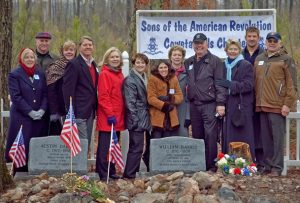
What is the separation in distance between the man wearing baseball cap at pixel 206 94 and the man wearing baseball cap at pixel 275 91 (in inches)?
22.6

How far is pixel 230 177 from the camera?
772 centimetres

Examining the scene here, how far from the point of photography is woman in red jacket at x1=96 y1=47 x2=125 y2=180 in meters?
8.52

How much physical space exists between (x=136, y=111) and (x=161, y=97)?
0.42 m

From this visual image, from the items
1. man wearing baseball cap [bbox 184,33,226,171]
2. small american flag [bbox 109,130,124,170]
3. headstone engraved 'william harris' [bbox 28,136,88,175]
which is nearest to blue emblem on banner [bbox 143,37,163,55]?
man wearing baseball cap [bbox 184,33,226,171]

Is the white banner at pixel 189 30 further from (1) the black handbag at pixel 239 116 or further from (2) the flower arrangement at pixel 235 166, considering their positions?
(2) the flower arrangement at pixel 235 166

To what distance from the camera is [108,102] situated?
852 cm

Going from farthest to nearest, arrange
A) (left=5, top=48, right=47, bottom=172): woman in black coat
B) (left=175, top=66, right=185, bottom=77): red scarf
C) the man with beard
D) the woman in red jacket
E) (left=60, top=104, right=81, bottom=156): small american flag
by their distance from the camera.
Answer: the man with beard, (left=175, top=66, right=185, bottom=77): red scarf, (left=5, top=48, right=47, bottom=172): woman in black coat, the woman in red jacket, (left=60, top=104, right=81, bottom=156): small american flag

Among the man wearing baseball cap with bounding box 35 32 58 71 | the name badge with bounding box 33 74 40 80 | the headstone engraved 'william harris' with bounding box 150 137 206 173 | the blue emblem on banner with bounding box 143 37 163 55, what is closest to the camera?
the headstone engraved 'william harris' with bounding box 150 137 206 173

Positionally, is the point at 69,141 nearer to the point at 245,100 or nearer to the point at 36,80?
the point at 36,80

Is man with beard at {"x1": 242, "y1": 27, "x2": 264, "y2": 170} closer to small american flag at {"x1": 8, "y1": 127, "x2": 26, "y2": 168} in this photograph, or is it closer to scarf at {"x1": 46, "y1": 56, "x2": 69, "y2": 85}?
scarf at {"x1": 46, "y1": 56, "x2": 69, "y2": 85}

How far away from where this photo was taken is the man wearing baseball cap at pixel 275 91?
28.7 feet

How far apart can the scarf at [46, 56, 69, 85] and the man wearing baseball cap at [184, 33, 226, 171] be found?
185 centimetres

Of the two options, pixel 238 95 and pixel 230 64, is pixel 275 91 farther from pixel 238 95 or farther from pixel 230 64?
pixel 230 64

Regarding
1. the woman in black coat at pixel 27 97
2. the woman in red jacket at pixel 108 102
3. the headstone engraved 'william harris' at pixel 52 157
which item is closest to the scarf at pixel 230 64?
the woman in red jacket at pixel 108 102
